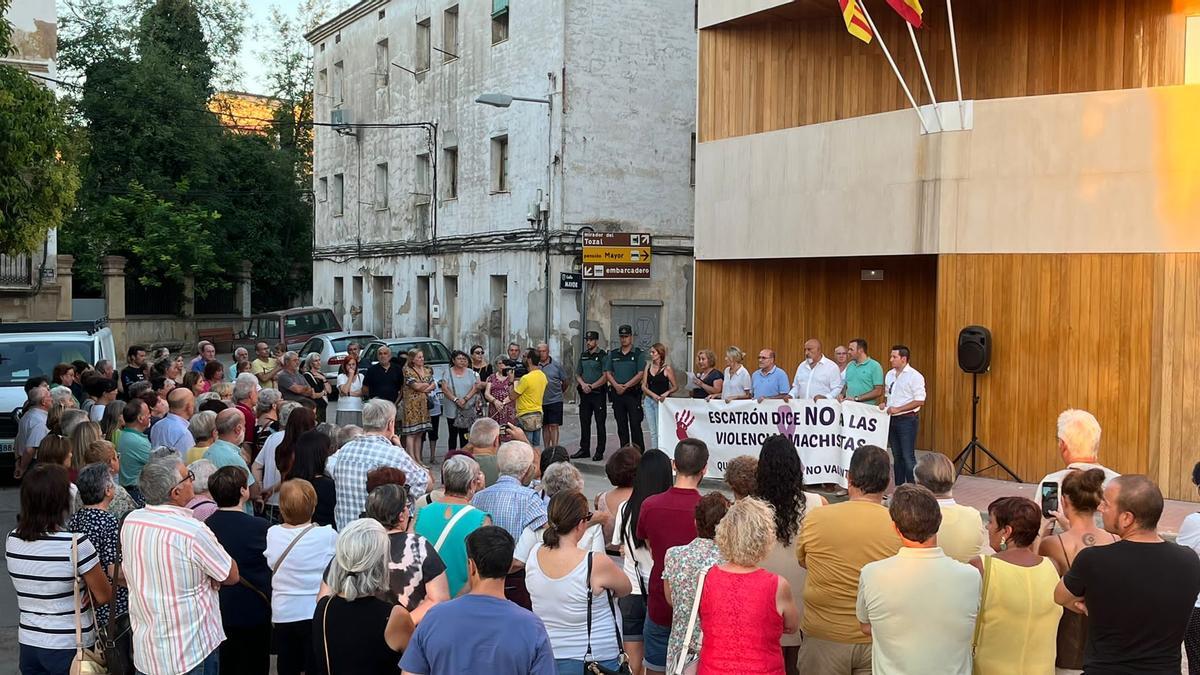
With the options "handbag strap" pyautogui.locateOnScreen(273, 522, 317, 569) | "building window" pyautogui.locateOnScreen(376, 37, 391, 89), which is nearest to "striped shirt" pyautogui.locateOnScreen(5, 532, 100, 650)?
"handbag strap" pyautogui.locateOnScreen(273, 522, 317, 569)

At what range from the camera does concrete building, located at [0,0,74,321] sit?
2931cm

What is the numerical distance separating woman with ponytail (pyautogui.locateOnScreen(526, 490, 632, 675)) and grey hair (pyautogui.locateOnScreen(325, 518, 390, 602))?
807 mm

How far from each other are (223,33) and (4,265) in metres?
23.2

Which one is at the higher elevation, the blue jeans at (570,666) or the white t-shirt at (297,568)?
the white t-shirt at (297,568)

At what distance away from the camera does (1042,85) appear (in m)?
16.1

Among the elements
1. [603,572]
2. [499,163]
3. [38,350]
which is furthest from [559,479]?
[499,163]

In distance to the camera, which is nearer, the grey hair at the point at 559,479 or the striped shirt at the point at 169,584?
the striped shirt at the point at 169,584

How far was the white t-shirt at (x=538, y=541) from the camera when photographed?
591cm

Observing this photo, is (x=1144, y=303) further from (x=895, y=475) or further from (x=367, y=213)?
(x=367, y=213)

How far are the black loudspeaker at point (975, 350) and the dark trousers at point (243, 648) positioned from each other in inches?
410

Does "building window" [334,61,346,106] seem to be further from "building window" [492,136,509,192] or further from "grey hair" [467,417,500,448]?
"grey hair" [467,417,500,448]

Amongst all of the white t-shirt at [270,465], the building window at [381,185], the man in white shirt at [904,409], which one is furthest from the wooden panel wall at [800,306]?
the building window at [381,185]

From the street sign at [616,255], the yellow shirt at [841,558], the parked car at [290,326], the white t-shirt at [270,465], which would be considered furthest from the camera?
the parked car at [290,326]

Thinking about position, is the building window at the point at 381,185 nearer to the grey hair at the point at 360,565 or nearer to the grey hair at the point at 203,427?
the grey hair at the point at 203,427
